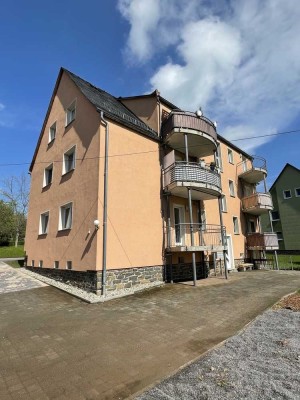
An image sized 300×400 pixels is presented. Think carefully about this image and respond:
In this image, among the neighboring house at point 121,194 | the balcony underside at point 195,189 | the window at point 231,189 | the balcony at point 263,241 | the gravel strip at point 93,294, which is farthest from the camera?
the window at point 231,189

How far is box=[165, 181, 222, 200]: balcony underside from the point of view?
41.3 ft

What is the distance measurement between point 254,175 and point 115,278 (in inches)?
597

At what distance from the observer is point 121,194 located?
37.4 feet

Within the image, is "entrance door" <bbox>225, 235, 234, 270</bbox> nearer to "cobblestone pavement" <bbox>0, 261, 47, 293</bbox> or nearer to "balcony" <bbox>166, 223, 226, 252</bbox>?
"balcony" <bbox>166, 223, 226, 252</bbox>

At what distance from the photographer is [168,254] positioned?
12.8m

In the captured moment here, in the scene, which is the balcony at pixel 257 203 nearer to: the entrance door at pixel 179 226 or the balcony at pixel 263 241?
the balcony at pixel 263 241

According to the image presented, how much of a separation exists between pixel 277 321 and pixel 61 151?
13191 mm

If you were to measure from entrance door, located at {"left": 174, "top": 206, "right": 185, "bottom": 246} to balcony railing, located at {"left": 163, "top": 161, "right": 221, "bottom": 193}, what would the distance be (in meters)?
2.00

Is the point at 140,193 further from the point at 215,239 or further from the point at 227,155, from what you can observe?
the point at 227,155

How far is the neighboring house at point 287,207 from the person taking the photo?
2884 cm

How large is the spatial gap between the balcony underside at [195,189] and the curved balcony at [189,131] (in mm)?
2837

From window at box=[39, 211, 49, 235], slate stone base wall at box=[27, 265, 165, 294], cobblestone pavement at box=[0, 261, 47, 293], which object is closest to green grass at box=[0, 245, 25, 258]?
window at box=[39, 211, 49, 235]

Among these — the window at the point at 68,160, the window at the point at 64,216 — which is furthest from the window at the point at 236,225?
→ the window at the point at 68,160

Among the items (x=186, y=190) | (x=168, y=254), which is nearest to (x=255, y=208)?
(x=186, y=190)
